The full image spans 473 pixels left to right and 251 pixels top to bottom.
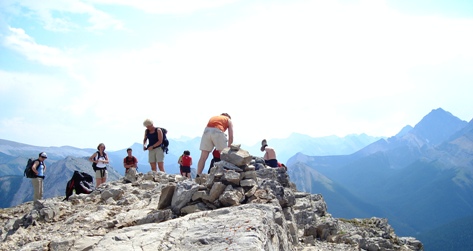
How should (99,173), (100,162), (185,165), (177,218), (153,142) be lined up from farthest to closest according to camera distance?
(185,165) → (99,173) → (100,162) → (153,142) → (177,218)

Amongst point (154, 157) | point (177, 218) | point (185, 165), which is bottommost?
point (177, 218)

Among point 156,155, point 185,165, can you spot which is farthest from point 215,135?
point 185,165

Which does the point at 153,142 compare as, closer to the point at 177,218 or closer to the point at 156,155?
the point at 156,155

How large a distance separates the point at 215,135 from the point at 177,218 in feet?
21.1

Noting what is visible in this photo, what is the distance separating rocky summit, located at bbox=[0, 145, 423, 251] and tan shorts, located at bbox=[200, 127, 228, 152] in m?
1.50

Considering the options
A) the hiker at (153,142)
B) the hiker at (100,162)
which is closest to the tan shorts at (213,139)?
the hiker at (153,142)

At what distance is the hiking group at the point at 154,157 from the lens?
16766mm

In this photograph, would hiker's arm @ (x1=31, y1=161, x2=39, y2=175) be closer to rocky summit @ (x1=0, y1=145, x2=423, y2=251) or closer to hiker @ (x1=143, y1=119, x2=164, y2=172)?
rocky summit @ (x1=0, y1=145, x2=423, y2=251)

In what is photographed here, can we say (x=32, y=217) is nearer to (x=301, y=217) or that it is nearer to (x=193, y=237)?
(x=193, y=237)

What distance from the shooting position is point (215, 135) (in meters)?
16.5

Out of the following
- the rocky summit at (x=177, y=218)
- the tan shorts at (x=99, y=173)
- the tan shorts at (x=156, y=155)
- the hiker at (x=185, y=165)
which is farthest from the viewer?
the hiker at (x=185, y=165)

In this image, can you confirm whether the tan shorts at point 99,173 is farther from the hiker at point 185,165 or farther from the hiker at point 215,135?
the hiker at point 215,135

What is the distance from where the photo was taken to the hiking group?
660 inches

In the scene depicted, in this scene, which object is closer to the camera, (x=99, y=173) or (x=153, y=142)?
(x=153, y=142)
